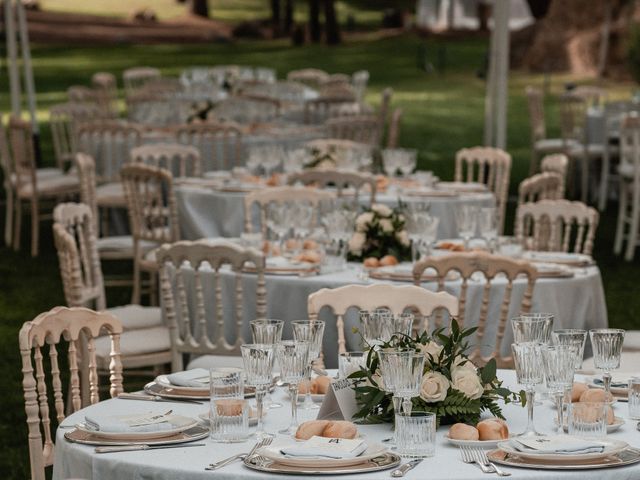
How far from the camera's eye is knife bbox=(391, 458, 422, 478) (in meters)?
2.89

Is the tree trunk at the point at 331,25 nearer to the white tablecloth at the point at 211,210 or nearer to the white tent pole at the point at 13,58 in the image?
the white tent pole at the point at 13,58

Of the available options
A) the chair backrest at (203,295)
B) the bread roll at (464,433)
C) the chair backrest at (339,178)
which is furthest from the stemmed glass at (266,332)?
the chair backrest at (339,178)

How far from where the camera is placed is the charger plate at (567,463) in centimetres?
291

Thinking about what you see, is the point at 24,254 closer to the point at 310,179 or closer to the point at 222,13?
the point at 310,179

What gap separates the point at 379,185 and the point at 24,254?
359 centimetres

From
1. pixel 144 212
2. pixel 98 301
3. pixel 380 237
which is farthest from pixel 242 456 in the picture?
pixel 144 212

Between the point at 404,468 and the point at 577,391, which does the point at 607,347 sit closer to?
the point at 577,391

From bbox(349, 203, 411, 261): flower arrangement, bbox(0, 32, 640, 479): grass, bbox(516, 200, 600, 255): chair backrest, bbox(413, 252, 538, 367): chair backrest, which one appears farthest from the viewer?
bbox(0, 32, 640, 479): grass

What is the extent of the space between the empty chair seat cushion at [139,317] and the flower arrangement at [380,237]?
2.93ft

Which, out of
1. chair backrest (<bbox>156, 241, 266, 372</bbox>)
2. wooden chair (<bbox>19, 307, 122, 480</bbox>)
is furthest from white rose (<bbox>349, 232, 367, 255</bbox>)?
wooden chair (<bbox>19, 307, 122, 480</bbox>)

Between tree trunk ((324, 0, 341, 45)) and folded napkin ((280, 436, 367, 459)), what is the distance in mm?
30935

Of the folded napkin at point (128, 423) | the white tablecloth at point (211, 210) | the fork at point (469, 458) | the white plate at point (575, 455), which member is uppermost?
the white plate at point (575, 455)

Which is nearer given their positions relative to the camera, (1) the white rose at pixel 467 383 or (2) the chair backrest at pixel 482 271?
(1) the white rose at pixel 467 383

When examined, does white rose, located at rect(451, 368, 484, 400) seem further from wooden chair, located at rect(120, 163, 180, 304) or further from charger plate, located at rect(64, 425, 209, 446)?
wooden chair, located at rect(120, 163, 180, 304)
